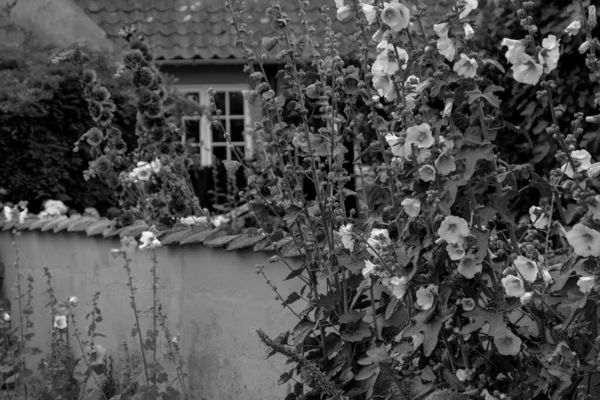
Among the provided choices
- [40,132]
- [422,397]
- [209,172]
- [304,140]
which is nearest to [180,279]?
[304,140]

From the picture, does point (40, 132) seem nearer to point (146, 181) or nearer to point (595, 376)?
point (146, 181)

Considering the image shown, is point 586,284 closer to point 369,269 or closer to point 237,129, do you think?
point 369,269

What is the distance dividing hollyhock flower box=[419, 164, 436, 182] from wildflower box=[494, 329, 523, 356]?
404mm

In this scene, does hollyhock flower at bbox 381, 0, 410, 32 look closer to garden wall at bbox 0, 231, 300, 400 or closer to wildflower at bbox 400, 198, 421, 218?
wildflower at bbox 400, 198, 421, 218

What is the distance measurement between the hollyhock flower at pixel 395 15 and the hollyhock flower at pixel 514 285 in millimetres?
689

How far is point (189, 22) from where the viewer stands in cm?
1271

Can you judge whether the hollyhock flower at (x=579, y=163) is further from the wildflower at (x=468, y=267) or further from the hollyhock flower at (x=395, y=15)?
the hollyhock flower at (x=395, y=15)

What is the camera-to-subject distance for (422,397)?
243cm

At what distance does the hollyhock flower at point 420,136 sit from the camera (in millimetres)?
2336

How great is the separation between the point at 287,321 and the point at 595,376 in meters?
1.32

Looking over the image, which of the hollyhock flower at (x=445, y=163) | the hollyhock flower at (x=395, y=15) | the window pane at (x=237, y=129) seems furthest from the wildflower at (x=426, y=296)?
the window pane at (x=237, y=129)

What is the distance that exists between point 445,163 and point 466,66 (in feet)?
0.77

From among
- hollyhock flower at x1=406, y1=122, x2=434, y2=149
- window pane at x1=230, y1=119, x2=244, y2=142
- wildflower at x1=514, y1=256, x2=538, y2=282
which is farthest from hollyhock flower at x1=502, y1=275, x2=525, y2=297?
window pane at x1=230, y1=119, x2=244, y2=142

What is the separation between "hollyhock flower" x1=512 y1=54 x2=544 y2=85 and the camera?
222 cm
